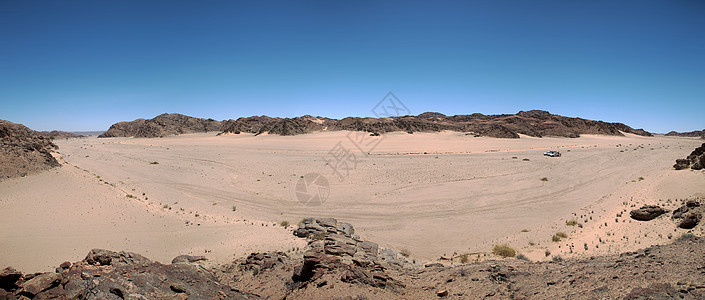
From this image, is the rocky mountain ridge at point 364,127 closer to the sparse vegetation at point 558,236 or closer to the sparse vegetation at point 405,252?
the sparse vegetation at point 558,236

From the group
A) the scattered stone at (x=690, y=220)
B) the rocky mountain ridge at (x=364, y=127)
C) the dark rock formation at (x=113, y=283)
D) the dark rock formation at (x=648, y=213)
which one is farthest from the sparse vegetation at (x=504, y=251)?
the rocky mountain ridge at (x=364, y=127)

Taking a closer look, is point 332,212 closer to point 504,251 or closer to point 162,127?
point 504,251

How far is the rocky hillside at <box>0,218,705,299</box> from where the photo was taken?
16.1ft

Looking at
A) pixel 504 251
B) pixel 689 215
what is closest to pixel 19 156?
pixel 504 251

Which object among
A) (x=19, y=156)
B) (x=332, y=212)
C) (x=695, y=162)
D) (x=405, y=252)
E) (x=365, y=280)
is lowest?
(x=405, y=252)

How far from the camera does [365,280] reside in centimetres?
656

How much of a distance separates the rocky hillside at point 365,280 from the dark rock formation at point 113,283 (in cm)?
1

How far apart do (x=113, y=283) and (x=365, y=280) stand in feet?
15.1

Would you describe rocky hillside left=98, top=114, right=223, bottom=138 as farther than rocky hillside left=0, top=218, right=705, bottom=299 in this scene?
Yes

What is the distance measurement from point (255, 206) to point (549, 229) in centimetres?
1519

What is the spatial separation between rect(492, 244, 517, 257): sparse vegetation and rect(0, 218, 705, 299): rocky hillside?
348 centimetres

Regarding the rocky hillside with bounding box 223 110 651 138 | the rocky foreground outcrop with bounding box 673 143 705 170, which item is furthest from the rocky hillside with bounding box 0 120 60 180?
the rocky hillside with bounding box 223 110 651 138

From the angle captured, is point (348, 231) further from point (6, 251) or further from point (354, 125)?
point (354, 125)

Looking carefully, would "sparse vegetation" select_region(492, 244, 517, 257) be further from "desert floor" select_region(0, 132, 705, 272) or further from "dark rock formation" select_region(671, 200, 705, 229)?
"dark rock formation" select_region(671, 200, 705, 229)
